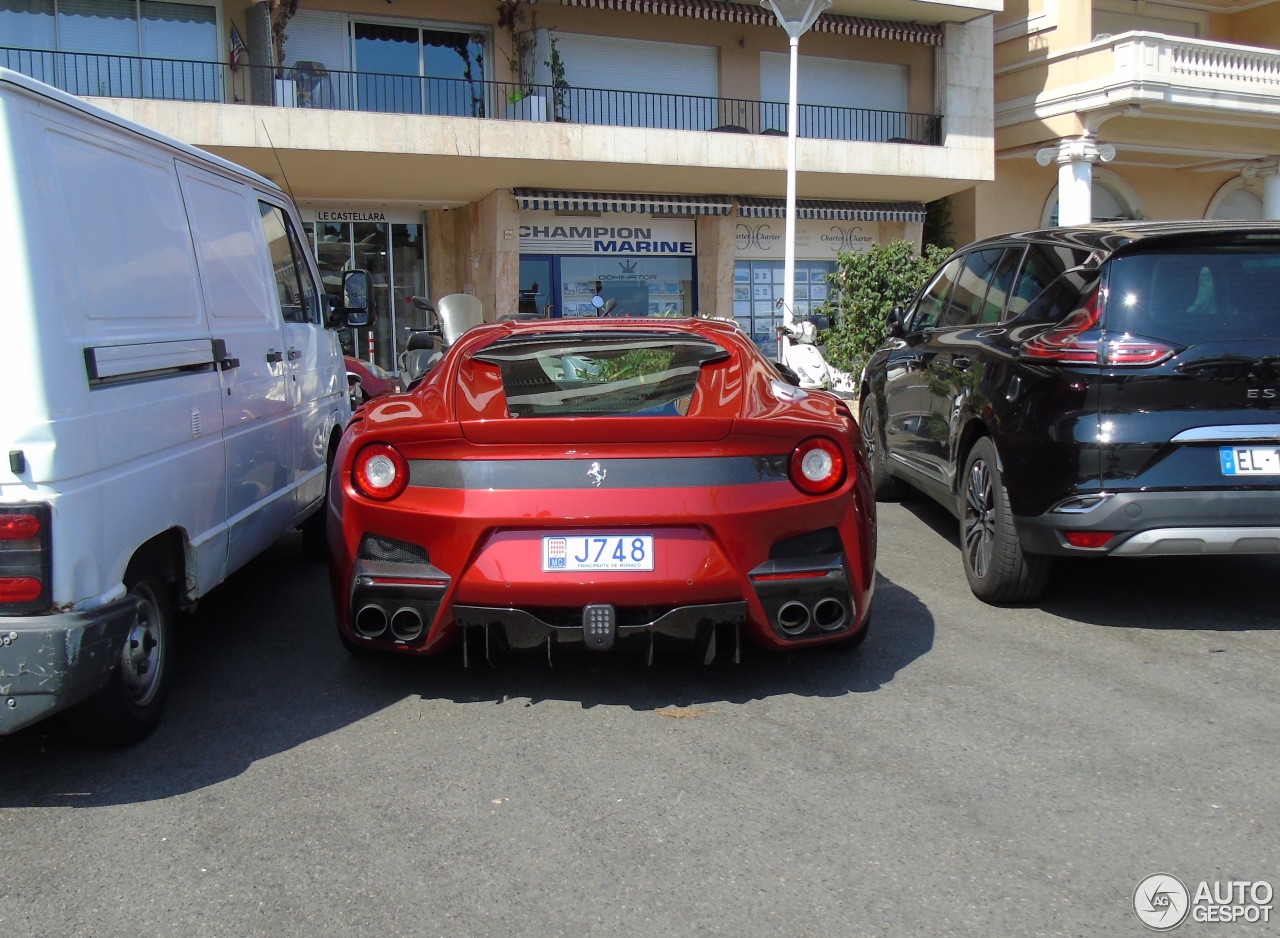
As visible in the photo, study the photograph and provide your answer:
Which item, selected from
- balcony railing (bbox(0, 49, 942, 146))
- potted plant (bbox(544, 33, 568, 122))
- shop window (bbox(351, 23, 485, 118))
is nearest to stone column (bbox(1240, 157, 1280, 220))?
balcony railing (bbox(0, 49, 942, 146))

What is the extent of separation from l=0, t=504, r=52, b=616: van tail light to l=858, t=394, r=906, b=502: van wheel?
18.3 feet

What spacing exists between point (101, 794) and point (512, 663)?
161 centimetres

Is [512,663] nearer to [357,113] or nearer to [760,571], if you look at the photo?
[760,571]

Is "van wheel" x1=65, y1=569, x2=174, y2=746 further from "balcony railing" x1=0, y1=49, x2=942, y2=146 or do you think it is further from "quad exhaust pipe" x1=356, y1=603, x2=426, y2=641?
"balcony railing" x1=0, y1=49, x2=942, y2=146

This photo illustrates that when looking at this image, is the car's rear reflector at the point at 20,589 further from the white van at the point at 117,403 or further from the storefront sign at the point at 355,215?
the storefront sign at the point at 355,215

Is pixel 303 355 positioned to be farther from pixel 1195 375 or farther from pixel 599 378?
pixel 1195 375

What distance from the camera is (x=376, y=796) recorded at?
3.36 m

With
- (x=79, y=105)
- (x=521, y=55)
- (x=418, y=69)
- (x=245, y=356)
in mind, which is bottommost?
(x=245, y=356)

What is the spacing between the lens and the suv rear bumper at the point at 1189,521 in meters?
4.58

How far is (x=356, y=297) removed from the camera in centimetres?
680

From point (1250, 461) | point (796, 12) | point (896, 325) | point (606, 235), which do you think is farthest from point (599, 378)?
point (606, 235)

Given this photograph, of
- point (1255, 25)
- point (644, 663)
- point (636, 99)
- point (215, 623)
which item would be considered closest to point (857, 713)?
point (644, 663)

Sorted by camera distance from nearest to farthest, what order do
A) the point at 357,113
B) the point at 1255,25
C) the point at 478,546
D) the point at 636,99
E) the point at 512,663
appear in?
the point at 478,546
the point at 512,663
the point at 357,113
the point at 636,99
the point at 1255,25

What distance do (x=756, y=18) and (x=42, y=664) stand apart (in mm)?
19932
